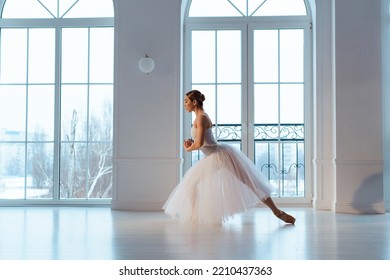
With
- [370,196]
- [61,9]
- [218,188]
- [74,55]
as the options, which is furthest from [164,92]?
[370,196]

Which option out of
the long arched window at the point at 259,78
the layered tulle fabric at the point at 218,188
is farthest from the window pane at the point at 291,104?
the layered tulle fabric at the point at 218,188

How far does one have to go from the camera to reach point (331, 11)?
5711 millimetres

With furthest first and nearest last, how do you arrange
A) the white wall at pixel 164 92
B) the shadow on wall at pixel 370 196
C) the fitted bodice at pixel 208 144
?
the white wall at pixel 164 92 → the shadow on wall at pixel 370 196 → the fitted bodice at pixel 208 144

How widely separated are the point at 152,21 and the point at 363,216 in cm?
335

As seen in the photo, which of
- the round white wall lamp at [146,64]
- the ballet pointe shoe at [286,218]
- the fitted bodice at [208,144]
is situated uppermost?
the round white wall lamp at [146,64]

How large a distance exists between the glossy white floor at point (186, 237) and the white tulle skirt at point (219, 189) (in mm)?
157

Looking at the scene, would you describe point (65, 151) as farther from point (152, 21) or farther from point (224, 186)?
point (224, 186)

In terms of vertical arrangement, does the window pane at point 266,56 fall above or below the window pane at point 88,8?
below

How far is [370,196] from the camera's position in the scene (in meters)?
5.40

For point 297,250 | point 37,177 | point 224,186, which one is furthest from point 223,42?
point 297,250

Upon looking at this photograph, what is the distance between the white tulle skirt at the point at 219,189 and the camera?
429 centimetres

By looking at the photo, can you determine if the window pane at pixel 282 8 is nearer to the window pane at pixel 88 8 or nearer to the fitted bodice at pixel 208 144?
the window pane at pixel 88 8

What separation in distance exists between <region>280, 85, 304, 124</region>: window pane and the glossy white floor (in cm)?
135

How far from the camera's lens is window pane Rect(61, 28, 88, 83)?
6.12m
